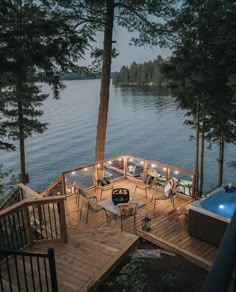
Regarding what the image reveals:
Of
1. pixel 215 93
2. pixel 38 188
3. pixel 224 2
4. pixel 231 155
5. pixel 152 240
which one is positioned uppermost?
pixel 224 2

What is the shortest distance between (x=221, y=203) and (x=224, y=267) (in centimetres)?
669

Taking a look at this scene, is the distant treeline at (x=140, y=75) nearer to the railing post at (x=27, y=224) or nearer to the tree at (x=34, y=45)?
the tree at (x=34, y=45)

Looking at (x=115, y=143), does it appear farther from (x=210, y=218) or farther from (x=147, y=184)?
(x=210, y=218)

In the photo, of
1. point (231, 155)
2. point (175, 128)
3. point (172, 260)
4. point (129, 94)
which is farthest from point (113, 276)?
point (129, 94)

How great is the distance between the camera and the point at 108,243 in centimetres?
534

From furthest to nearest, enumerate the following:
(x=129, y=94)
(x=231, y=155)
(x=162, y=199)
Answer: (x=129, y=94)
(x=231, y=155)
(x=162, y=199)

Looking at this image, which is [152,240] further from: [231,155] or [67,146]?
[67,146]

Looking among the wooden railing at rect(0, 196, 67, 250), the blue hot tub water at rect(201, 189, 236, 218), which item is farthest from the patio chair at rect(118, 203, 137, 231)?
the wooden railing at rect(0, 196, 67, 250)

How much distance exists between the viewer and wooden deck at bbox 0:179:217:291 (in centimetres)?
450

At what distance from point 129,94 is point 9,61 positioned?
57.8 meters

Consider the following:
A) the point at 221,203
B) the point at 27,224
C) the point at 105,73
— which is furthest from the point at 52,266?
the point at 105,73

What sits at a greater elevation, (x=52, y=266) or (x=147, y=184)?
(x=52, y=266)

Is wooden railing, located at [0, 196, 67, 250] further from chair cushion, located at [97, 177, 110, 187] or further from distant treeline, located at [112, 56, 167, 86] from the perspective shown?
distant treeline, located at [112, 56, 167, 86]

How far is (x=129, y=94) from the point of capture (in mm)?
61719
